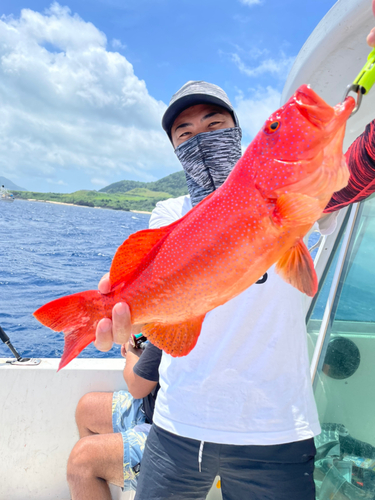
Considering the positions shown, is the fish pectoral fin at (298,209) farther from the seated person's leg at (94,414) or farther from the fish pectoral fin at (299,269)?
the seated person's leg at (94,414)

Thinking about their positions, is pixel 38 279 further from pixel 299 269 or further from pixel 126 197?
pixel 126 197

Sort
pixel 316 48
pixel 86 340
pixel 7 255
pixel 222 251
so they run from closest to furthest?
pixel 222 251
pixel 86 340
pixel 316 48
pixel 7 255

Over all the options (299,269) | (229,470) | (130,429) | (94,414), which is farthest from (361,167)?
(94,414)

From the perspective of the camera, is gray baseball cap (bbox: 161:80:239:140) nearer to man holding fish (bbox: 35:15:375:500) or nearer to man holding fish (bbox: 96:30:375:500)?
man holding fish (bbox: 35:15:375:500)

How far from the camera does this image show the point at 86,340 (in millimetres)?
1645

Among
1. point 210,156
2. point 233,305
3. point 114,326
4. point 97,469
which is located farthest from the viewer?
point 97,469

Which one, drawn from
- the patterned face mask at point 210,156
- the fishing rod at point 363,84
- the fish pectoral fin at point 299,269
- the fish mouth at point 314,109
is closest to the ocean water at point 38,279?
the patterned face mask at point 210,156

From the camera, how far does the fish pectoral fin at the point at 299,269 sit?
1.28 metres

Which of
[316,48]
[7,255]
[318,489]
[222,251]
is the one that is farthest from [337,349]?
[7,255]

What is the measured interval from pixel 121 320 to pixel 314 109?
1159 mm

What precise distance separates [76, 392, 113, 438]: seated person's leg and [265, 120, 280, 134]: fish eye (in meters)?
3.39

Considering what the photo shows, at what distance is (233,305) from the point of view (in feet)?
6.98

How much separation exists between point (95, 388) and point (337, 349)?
2780 millimetres

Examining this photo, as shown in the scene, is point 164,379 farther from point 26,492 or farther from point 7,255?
point 7,255
